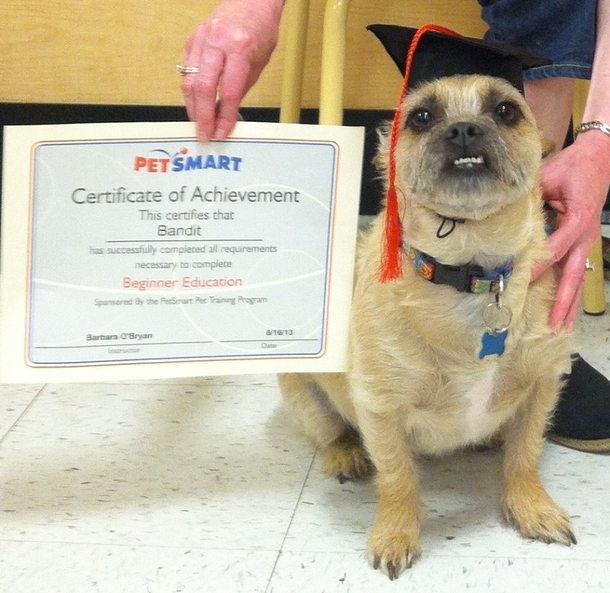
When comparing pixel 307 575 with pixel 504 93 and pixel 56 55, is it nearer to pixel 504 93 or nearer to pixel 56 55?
pixel 504 93

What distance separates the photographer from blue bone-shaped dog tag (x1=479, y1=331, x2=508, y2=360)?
100 centimetres

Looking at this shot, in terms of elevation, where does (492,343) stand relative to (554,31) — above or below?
below

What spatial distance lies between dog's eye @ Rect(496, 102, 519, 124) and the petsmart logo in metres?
0.33

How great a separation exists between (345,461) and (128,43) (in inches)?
39.1

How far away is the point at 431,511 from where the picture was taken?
1142 mm

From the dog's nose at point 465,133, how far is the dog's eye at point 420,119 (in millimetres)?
73

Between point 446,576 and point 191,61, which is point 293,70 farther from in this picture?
point 446,576

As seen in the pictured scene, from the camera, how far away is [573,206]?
3.48 ft

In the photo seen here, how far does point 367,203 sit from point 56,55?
1010mm

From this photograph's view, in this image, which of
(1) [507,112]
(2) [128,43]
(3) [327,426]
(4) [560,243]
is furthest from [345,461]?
(2) [128,43]

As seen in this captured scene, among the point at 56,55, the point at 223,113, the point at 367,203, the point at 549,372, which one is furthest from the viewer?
the point at 367,203

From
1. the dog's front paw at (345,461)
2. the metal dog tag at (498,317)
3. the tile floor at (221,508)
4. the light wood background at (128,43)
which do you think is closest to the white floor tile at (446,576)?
the tile floor at (221,508)

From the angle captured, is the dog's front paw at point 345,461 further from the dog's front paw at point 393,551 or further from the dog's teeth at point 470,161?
the dog's teeth at point 470,161

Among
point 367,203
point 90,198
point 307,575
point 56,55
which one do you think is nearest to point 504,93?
point 90,198
